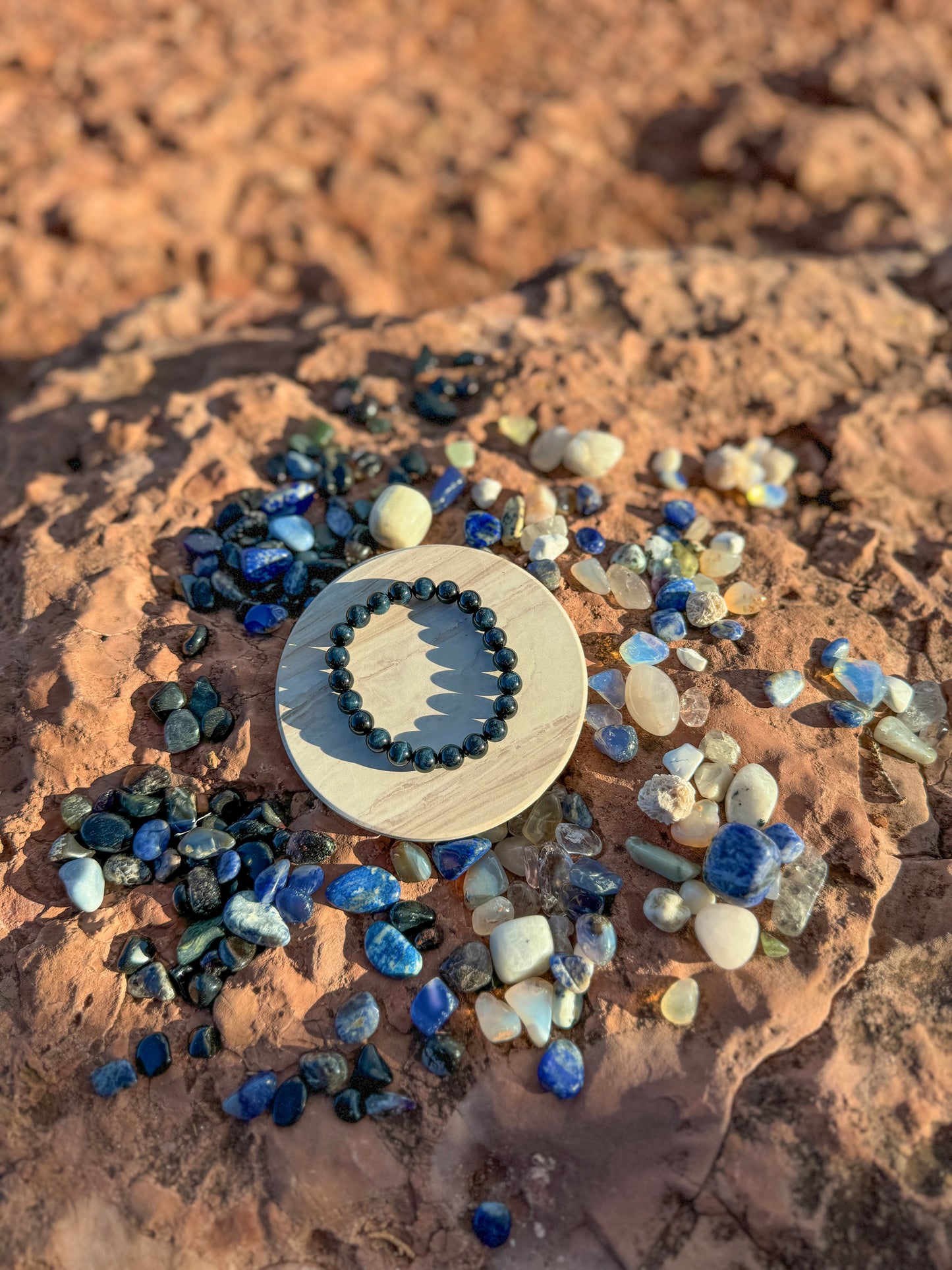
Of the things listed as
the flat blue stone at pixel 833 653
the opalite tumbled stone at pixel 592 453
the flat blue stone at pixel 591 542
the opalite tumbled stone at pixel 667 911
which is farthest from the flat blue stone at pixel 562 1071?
Answer: the opalite tumbled stone at pixel 592 453

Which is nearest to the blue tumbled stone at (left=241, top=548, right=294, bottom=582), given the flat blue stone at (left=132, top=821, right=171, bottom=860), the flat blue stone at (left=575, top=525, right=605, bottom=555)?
the flat blue stone at (left=132, top=821, right=171, bottom=860)

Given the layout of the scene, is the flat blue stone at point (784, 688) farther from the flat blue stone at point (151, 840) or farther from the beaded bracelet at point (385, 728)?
the flat blue stone at point (151, 840)

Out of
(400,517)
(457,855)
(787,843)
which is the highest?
(400,517)

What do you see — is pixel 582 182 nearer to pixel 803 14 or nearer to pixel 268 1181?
pixel 803 14

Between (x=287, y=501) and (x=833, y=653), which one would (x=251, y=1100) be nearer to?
(x=287, y=501)

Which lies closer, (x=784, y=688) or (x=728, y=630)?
(x=784, y=688)

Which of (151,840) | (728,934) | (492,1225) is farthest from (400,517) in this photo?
(492,1225)
